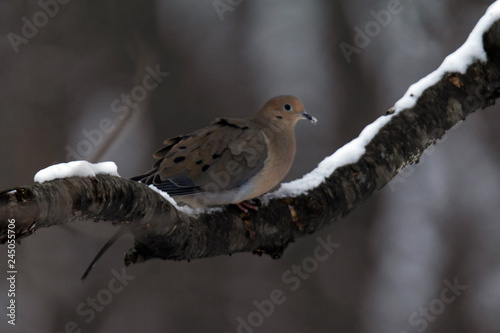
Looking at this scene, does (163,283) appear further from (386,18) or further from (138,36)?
(386,18)

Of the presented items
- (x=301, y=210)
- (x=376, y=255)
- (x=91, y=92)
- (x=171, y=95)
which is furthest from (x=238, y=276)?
(x=301, y=210)

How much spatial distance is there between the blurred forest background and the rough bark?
1650mm

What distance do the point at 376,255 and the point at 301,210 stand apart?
2149 mm

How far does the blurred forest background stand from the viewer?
3.74 metres

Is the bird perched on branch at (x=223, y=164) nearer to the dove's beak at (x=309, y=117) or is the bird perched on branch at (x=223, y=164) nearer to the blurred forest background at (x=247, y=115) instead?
the dove's beak at (x=309, y=117)

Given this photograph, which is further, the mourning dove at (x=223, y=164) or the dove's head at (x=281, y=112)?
the dove's head at (x=281, y=112)

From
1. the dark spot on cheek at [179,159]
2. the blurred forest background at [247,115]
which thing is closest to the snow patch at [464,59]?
the dark spot on cheek at [179,159]

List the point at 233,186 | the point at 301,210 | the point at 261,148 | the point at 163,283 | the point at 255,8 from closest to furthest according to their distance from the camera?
1. the point at 301,210
2. the point at 233,186
3. the point at 261,148
4. the point at 163,283
5. the point at 255,8

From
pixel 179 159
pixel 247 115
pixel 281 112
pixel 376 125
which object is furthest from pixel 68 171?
pixel 247 115

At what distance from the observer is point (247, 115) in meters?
4.27

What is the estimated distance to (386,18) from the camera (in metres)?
4.71

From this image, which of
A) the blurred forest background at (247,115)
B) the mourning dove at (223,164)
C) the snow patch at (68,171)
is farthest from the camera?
the blurred forest background at (247,115)

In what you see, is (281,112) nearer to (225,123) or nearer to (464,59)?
(225,123)

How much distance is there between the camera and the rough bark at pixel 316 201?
5.49 ft
